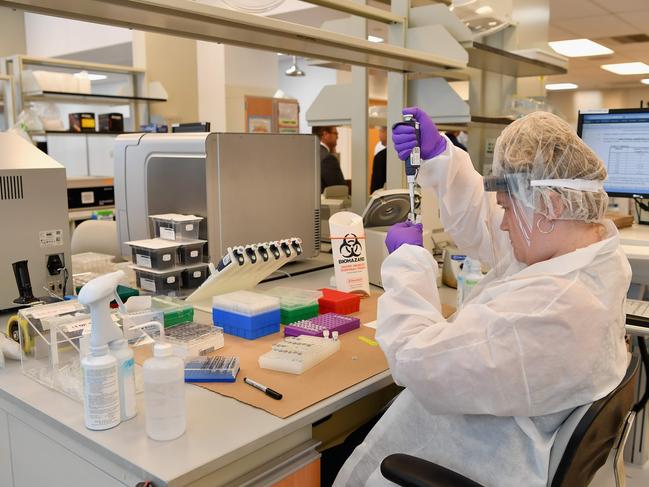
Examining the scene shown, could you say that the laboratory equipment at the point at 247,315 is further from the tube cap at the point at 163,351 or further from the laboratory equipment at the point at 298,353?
the tube cap at the point at 163,351

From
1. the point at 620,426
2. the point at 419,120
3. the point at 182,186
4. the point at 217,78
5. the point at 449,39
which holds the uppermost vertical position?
the point at 217,78

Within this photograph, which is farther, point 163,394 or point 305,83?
point 305,83

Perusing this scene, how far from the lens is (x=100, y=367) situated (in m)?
0.95

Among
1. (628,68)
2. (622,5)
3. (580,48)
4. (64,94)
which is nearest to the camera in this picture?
(64,94)

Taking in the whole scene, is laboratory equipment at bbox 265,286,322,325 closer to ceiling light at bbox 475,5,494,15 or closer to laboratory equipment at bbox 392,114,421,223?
laboratory equipment at bbox 392,114,421,223

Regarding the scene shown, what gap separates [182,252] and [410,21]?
4.54 ft

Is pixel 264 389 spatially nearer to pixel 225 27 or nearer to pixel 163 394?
pixel 163 394

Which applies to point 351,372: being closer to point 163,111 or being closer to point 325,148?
point 325,148

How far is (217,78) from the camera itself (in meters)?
5.41

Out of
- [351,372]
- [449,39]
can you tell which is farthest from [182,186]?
[449,39]

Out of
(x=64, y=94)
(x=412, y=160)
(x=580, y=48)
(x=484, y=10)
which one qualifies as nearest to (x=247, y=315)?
(x=412, y=160)

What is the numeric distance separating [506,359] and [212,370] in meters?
0.58

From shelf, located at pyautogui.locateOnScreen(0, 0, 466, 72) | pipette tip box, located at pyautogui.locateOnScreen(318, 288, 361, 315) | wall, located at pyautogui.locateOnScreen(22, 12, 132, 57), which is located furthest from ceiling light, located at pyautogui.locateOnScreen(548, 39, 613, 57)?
pipette tip box, located at pyautogui.locateOnScreen(318, 288, 361, 315)

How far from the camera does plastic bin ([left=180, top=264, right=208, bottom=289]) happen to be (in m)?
1.78
